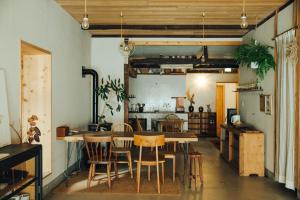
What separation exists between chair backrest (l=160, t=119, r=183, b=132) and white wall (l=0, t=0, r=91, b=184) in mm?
2102

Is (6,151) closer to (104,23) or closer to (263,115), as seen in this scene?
(104,23)

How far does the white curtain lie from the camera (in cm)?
458

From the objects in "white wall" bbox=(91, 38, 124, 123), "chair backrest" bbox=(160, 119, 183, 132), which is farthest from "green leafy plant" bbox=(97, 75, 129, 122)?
"chair backrest" bbox=(160, 119, 183, 132)

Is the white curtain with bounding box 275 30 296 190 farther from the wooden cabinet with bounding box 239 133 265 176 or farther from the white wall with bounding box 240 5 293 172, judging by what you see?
the wooden cabinet with bounding box 239 133 265 176

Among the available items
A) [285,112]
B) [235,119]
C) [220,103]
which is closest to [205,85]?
[220,103]

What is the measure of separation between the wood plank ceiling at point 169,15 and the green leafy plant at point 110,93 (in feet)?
3.79

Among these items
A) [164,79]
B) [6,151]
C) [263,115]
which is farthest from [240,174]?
[164,79]

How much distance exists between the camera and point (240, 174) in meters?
5.85

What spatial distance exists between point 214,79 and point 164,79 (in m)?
2.22

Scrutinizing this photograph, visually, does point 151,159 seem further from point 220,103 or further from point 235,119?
point 220,103

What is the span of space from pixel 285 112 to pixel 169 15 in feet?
8.61

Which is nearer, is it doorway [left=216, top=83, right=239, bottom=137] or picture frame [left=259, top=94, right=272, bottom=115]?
picture frame [left=259, top=94, right=272, bottom=115]

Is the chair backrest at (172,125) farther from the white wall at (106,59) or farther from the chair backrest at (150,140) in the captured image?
the chair backrest at (150,140)

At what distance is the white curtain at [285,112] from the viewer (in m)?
4.58
